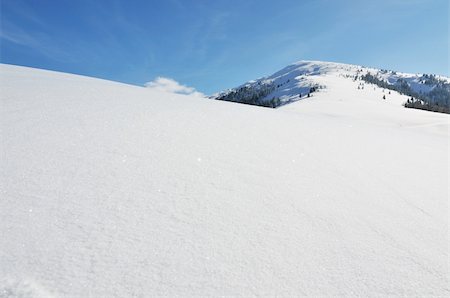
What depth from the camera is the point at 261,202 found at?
2.10 metres

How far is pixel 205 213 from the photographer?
1.89 m

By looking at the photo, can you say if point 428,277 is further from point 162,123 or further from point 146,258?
point 162,123

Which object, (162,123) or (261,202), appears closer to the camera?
(261,202)

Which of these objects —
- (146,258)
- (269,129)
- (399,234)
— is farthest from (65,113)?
(399,234)

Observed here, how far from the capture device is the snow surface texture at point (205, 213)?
135cm

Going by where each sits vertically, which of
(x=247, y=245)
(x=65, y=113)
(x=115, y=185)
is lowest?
(x=247, y=245)

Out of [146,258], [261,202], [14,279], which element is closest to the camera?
[14,279]

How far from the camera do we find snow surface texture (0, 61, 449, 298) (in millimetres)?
1354

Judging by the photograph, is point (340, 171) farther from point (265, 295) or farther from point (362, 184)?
point (265, 295)

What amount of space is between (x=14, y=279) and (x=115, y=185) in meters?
0.92

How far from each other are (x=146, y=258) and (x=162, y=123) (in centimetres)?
245

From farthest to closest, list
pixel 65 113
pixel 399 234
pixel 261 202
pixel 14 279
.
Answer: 1. pixel 65 113
2. pixel 261 202
3. pixel 399 234
4. pixel 14 279

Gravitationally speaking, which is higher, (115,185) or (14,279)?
(115,185)

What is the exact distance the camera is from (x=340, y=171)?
283 cm
